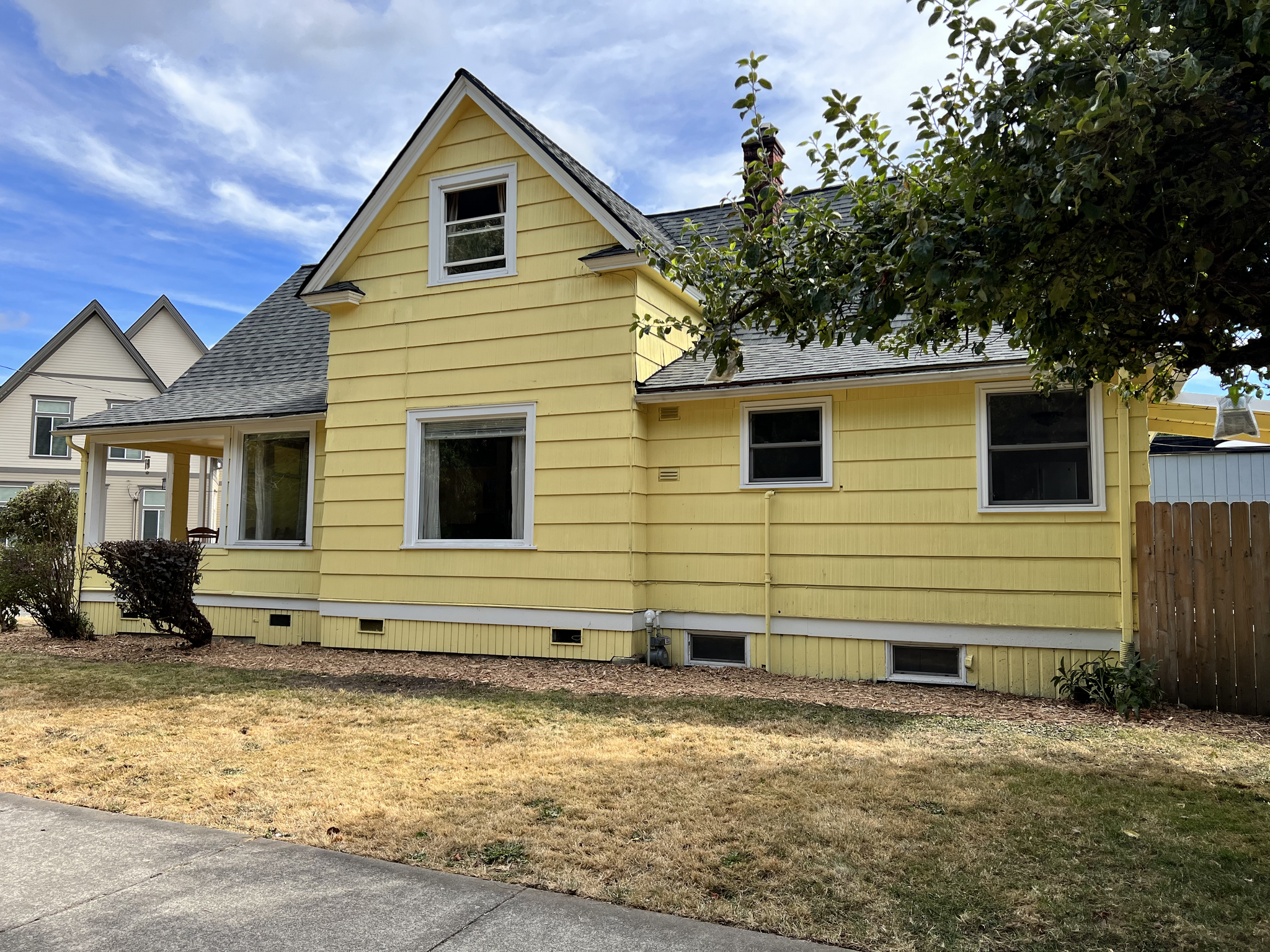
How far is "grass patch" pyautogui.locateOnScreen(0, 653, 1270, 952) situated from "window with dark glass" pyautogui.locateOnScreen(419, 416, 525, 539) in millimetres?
2952

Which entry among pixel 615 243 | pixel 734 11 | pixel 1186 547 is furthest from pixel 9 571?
pixel 1186 547

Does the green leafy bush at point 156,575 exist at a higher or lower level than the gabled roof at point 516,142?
lower

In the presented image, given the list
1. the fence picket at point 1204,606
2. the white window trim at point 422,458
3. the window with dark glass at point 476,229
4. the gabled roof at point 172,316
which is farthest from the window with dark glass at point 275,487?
the gabled roof at point 172,316

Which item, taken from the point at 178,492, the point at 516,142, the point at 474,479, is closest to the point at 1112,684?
the point at 474,479

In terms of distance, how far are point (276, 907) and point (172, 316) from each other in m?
33.6

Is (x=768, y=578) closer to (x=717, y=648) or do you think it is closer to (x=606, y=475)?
(x=717, y=648)

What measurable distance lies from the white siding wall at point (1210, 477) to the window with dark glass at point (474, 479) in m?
12.7

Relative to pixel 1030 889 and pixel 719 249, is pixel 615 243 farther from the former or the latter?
pixel 1030 889

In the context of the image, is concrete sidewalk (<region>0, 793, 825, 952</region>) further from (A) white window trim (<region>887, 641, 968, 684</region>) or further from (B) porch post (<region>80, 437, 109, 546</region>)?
(B) porch post (<region>80, 437, 109, 546</region>)

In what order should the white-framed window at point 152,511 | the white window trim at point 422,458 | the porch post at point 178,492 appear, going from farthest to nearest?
the white-framed window at point 152,511
the porch post at point 178,492
the white window trim at point 422,458

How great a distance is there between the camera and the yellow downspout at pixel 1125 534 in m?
7.56

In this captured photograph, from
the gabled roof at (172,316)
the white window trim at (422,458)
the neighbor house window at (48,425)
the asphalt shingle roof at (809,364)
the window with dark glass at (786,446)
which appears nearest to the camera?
the asphalt shingle roof at (809,364)

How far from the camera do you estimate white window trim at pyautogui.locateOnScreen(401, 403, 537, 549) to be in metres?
9.80

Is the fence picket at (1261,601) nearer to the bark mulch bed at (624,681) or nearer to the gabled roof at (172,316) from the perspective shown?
the bark mulch bed at (624,681)
